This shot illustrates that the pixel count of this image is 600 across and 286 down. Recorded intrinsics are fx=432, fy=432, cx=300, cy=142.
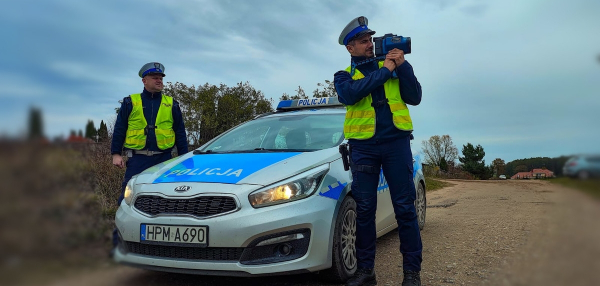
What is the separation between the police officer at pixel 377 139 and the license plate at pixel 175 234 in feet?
3.72

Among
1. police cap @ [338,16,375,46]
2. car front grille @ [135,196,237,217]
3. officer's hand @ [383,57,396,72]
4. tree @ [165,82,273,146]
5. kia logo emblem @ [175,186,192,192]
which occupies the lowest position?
car front grille @ [135,196,237,217]

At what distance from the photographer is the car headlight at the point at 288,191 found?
Result: 2949mm

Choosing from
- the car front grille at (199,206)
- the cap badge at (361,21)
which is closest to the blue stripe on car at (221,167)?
the car front grille at (199,206)

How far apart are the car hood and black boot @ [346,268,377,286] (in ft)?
2.85

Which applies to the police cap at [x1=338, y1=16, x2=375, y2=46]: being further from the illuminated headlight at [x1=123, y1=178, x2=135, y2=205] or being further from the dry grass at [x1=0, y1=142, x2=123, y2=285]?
the dry grass at [x1=0, y1=142, x2=123, y2=285]

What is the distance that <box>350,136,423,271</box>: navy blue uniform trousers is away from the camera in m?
3.13

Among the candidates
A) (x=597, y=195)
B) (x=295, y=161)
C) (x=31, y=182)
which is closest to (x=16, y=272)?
(x=31, y=182)

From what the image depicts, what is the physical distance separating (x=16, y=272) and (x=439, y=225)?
20.2 ft

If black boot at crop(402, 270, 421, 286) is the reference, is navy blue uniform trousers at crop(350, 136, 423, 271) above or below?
above

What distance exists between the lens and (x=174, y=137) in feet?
15.5

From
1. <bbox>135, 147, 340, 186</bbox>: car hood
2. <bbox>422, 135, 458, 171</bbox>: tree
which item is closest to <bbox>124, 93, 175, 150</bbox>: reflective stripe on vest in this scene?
<bbox>135, 147, 340, 186</bbox>: car hood

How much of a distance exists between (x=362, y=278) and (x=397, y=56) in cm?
163

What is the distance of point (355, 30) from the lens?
3.30m

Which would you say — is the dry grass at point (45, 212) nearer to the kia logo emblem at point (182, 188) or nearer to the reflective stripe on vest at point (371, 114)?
the kia logo emblem at point (182, 188)
